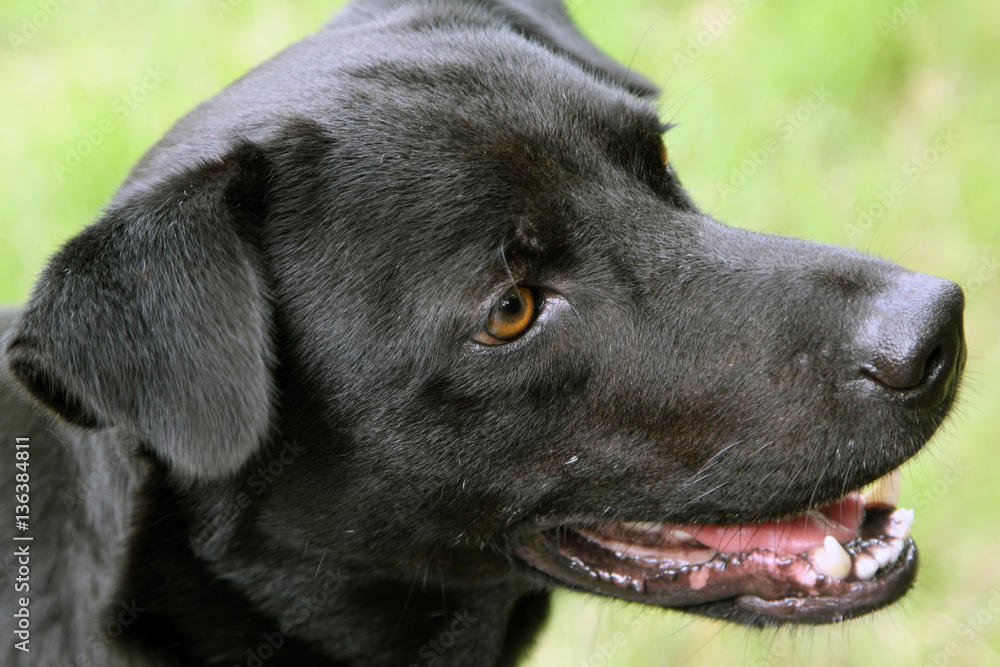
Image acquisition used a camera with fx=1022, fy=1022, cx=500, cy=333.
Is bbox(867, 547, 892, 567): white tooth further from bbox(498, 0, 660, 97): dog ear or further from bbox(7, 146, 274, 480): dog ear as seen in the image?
bbox(498, 0, 660, 97): dog ear

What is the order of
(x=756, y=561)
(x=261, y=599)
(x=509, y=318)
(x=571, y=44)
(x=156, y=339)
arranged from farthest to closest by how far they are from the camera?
(x=571, y=44)
(x=261, y=599)
(x=756, y=561)
(x=509, y=318)
(x=156, y=339)

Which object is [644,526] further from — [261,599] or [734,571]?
[261,599]

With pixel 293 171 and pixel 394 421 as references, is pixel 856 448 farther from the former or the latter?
pixel 293 171

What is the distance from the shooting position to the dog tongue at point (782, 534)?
2422 millimetres

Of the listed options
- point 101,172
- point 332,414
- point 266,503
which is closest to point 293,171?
point 332,414

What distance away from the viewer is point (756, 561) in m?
2.41

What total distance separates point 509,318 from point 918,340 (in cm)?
85

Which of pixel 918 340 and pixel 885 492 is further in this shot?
pixel 885 492

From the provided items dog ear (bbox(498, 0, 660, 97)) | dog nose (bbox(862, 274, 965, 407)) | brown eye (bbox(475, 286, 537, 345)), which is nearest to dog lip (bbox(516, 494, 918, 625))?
dog nose (bbox(862, 274, 965, 407))

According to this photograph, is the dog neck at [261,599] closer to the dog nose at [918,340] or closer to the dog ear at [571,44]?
the dog nose at [918,340]

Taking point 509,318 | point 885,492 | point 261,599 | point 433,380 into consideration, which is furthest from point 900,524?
point 261,599

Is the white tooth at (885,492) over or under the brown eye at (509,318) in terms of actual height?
under

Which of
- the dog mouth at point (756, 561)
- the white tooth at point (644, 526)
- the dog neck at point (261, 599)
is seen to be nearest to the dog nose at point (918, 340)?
the dog mouth at point (756, 561)

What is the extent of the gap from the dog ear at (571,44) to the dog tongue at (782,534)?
4.59 feet
